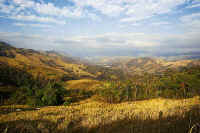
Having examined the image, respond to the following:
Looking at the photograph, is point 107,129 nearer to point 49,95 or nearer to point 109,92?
point 49,95

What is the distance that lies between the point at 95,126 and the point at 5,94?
10795 centimetres

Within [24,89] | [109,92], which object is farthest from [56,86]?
[24,89]

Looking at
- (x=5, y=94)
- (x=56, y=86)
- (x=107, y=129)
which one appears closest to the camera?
(x=107, y=129)

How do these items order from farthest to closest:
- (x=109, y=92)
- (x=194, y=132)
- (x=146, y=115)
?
→ (x=109, y=92), (x=146, y=115), (x=194, y=132)

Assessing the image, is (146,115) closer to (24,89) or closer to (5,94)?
(24,89)

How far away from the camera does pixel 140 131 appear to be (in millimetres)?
3033

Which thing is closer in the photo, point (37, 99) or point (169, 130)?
point (169, 130)

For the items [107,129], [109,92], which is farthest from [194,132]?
[109,92]

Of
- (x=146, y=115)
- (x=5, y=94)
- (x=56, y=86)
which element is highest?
(x=146, y=115)

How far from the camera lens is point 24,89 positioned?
2813 inches

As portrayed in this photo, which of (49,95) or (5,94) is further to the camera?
(5,94)

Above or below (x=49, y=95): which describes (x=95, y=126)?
above

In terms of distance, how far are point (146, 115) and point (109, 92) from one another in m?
61.8

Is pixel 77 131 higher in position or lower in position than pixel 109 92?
higher
